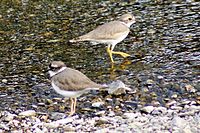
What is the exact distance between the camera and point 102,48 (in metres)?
14.5

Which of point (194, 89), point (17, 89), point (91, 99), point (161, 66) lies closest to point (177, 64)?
point (161, 66)

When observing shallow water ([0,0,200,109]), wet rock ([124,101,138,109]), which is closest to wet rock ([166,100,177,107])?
shallow water ([0,0,200,109])

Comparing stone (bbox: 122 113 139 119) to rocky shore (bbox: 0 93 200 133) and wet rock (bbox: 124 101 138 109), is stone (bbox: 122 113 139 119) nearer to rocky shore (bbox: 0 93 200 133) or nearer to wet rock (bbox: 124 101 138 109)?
rocky shore (bbox: 0 93 200 133)

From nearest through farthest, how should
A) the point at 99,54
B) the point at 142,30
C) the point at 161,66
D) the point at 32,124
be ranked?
the point at 32,124 < the point at 161,66 < the point at 99,54 < the point at 142,30

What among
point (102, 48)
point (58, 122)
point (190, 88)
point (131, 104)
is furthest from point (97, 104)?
point (102, 48)

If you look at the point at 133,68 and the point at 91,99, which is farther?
the point at 133,68

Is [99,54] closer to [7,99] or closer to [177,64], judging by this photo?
[177,64]

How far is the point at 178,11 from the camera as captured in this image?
16359 mm

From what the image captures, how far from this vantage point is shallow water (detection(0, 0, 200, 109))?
12.1m

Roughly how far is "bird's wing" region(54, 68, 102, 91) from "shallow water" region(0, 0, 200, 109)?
109 cm

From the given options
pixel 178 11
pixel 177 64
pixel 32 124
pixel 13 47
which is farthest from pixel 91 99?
pixel 178 11

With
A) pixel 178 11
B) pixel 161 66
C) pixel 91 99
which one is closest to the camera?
pixel 91 99

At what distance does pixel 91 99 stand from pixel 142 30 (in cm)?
403

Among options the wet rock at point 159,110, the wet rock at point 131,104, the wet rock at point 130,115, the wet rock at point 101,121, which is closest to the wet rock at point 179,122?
the wet rock at point 159,110
